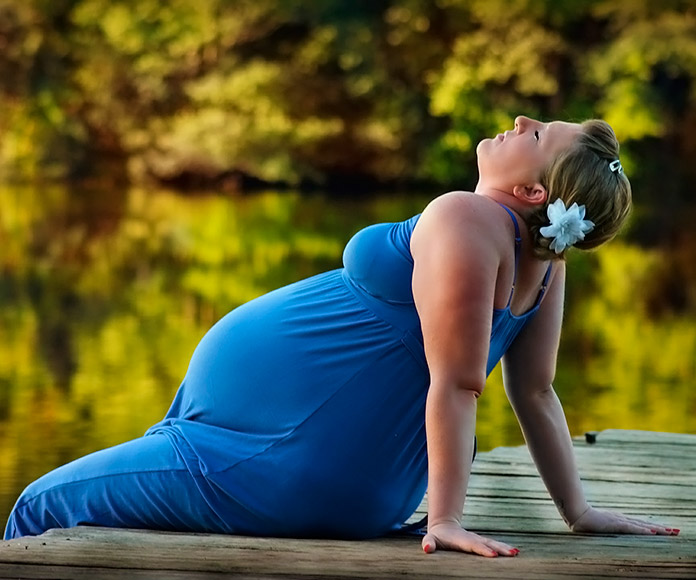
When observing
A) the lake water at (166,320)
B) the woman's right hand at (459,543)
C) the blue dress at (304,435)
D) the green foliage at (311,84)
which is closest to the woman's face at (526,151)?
the blue dress at (304,435)

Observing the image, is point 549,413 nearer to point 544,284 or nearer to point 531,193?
point 544,284

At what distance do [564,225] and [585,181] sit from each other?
10 centimetres

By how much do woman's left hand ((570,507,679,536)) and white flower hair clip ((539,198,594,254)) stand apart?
0.52 m

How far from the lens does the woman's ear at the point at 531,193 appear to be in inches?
74.2

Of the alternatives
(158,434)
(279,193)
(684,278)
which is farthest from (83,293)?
(279,193)

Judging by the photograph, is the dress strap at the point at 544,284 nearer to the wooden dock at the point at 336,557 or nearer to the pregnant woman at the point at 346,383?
the pregnant woman at the point at 346,383

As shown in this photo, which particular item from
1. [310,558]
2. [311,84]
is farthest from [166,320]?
[311,84]

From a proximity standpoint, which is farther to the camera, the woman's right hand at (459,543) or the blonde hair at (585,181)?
the blonde hair at (585,181)

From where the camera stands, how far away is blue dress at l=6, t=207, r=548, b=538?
190 centimetres

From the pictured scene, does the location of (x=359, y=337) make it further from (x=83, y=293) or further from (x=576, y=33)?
(x=576, y=33)

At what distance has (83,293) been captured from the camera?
35.2ft

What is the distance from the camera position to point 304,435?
1896 mm

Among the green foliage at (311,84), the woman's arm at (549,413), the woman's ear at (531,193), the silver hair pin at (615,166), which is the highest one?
the green foliage at (311,84)

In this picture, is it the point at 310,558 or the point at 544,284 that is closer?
the point at 310,558
